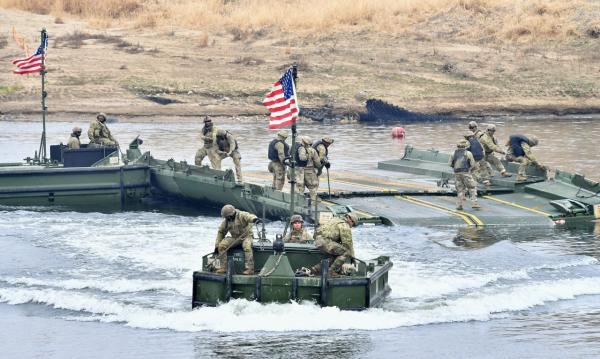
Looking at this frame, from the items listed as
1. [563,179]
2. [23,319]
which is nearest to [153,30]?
[563,179]

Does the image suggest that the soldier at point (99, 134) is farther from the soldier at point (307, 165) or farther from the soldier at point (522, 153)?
the soldier at point (522, 153)

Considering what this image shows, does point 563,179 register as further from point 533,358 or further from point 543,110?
point 543,110

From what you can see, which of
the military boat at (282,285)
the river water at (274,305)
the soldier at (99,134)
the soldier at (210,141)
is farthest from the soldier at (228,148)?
the military boat at (282,285)

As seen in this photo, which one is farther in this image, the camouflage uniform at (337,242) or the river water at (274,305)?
the camouflage uniform at (337,242)

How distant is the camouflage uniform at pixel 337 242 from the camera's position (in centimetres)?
2341

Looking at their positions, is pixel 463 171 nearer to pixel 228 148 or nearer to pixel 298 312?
pixel 228 148

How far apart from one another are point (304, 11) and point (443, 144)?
26.6 m

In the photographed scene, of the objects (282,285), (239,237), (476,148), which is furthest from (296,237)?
(476,148)

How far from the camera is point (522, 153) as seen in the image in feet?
123

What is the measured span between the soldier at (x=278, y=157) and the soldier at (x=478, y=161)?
463 centimetres

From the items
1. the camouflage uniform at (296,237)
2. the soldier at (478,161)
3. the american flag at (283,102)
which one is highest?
the american flag at (283,102)

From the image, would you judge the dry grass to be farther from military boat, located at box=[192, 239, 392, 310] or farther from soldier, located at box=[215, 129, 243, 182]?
military boat, located at box=[192, 239, 392, 310]

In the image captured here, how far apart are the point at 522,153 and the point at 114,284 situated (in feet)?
47.3

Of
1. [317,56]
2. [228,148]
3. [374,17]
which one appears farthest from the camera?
[374,17]
